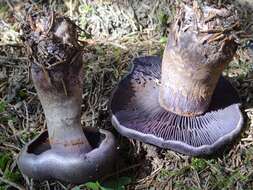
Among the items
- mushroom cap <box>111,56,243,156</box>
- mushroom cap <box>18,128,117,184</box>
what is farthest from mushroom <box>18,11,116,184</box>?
mushroom cap <box>111,56,243,156</box>

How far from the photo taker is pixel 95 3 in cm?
298

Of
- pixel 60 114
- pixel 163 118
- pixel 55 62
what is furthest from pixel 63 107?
pixel 163 118

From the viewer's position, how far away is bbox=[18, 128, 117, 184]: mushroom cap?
6.69 feet

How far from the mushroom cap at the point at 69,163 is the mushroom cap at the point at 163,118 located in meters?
0.21

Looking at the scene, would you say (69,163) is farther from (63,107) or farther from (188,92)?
(188,92)

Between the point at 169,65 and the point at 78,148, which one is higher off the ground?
the point at 169,65

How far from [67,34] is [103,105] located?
27.9 inches

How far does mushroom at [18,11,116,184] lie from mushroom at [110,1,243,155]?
234mm

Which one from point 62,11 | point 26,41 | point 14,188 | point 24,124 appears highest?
point 26,41

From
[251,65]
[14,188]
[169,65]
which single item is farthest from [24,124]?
[251,65]

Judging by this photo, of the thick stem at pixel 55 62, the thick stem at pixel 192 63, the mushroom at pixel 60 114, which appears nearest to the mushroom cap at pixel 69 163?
the mushroom at pixel 60 114

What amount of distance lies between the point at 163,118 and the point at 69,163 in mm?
553

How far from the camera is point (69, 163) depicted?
6.67ft

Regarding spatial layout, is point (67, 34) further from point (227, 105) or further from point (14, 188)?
point (227, 105)
